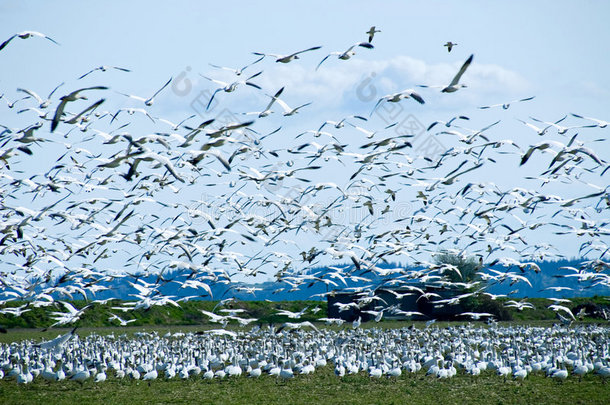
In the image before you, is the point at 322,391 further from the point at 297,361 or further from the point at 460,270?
the point at 460,270

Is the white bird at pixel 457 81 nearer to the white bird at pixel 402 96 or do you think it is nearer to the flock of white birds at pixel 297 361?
the white bird at pixel 402 96

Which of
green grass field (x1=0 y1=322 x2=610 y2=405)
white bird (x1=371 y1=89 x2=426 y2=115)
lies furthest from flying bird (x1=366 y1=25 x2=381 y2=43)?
green grass field (x1=0 y1=322 x2=610 y2=405)

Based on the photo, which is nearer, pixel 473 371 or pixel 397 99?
pixel 397 99

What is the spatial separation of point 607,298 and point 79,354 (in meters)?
70.6

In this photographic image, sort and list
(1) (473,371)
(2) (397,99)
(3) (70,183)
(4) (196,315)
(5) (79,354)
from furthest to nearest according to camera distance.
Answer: (4) (196,315) → (5) (79,354) → (1) (473,371) → (3) (70,183) → (2) (397,99)

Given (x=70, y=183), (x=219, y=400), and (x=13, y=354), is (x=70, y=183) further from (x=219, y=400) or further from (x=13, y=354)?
(x=13, y=354)

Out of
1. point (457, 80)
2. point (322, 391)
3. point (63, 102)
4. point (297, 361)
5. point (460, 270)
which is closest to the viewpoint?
point (63, 102)

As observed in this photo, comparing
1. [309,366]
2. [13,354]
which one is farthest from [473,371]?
[13,354]

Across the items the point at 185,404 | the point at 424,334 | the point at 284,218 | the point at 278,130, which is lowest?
the point at 185,404

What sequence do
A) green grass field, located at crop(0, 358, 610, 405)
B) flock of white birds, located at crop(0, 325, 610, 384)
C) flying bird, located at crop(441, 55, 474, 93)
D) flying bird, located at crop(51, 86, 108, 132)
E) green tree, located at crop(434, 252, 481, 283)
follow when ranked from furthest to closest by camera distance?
green tree, located at crop(434, 252, 481, 283) < flock of white birds, located at crop(0, 325, 610, 384) < green grass field, located at crop(0, 358, 610, 405) < flying bird, located at crop(441, 55, 474, 93) < flying bird, located at crop(51, 86, 108, 132)

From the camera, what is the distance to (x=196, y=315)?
76.6 metres

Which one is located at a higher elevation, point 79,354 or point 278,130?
point 278,130

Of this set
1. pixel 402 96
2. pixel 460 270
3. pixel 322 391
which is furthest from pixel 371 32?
pixel 460 270

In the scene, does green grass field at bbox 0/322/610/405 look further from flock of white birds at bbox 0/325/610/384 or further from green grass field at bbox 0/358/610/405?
flock of white birds at bbox 0/325/610/384
